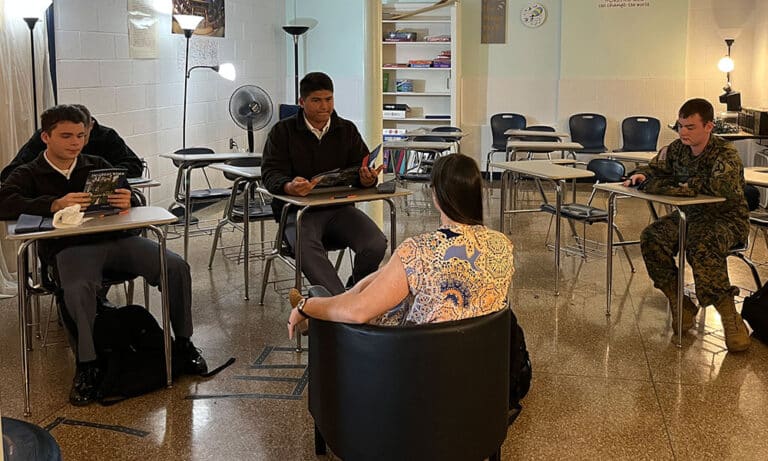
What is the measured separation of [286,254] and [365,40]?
8.14ft

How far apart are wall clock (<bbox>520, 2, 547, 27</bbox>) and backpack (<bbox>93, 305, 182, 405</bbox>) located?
7.05 meters

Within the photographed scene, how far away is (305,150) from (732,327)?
2.24 m

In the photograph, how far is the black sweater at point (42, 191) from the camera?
325 centimetres

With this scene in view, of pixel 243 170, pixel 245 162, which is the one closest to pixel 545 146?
pixel 245 162

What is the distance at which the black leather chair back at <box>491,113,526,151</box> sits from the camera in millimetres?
9414

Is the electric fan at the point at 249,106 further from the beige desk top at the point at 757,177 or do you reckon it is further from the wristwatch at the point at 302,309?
the wristwatch at the point at 302,309

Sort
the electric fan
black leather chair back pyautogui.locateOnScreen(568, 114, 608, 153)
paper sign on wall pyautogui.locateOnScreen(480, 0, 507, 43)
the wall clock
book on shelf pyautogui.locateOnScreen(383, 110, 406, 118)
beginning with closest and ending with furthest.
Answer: the electric fan < black leather chair back pyautogui.locateOnScreen(568, 114, 608, 153) < the wall clock < paper sign on wall pyautogui.locateOnScreen(480, 0, 507, 43) < book on shelf pyautogui.locateOnScreen(383, 110, 406, 118)

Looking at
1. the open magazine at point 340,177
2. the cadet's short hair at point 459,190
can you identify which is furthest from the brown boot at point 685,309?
the cadet's short hair at point 459,190

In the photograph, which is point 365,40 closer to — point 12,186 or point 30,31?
point 30,31

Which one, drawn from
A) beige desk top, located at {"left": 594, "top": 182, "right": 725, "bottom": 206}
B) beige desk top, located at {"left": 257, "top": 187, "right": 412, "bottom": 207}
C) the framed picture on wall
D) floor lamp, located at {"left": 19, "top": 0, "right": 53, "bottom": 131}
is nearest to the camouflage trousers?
beige desk top, located at {"left": 594, "top": 182, "right": 725, "bottom": 206}

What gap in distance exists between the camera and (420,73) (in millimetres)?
9781

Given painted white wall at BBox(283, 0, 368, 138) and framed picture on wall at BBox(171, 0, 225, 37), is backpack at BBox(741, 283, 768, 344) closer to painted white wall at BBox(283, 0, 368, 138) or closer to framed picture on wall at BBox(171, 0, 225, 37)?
framed picture on wall at BBox(171, 0, 225, 37)

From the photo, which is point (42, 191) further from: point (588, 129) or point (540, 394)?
point (588, 129)

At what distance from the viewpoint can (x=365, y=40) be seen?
19.9ft
